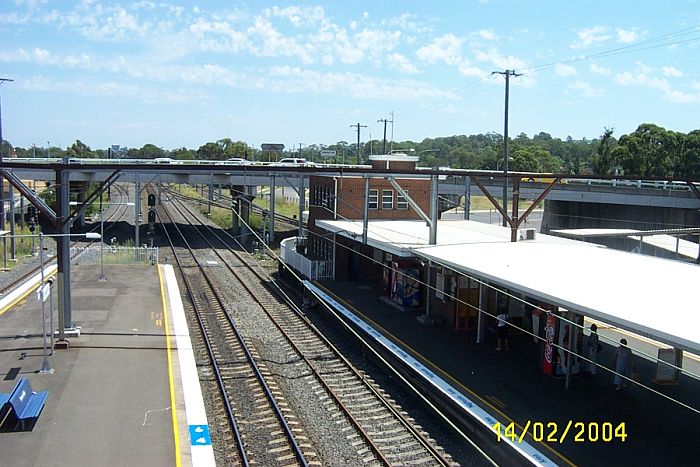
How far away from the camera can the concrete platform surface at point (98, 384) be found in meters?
10.4

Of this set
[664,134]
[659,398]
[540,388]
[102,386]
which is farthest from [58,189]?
[664,134]

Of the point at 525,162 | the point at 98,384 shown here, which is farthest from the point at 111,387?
the point at 525,162

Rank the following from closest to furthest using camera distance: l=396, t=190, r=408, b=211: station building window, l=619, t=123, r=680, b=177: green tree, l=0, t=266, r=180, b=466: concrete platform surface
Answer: l=0, t=266, r=180, b=466: concrete platform surface < l=396, t=190, r=408, b=211: station building window < l=619, t=123, r=680, b=177: green tree

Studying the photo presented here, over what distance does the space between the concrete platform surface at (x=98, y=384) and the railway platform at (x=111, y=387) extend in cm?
2

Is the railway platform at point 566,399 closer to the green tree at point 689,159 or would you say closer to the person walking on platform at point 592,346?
the person walking on platform at point 592,346

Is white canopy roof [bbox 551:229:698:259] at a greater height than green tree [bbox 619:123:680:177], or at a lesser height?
lesser

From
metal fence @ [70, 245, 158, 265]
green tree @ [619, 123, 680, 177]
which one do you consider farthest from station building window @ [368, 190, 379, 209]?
green tree @ [619, 123, 680, 177]

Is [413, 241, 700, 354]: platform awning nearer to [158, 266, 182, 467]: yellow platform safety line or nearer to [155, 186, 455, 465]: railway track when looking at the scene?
[155, 186, 455, 465]: railway track

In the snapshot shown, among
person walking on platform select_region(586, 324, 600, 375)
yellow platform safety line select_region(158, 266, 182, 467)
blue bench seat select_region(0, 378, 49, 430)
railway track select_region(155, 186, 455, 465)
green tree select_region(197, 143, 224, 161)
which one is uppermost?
green tree select_region(197, 143, 224, 161)

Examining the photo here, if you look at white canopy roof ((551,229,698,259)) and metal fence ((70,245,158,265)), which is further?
metal fence ((70,245,158,265))

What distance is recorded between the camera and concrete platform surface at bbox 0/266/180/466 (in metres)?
10.4

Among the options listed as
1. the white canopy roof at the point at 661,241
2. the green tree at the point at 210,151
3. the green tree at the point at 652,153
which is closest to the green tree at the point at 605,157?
the green tree at the point at 652,153

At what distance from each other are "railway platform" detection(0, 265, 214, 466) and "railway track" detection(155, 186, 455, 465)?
102cm
